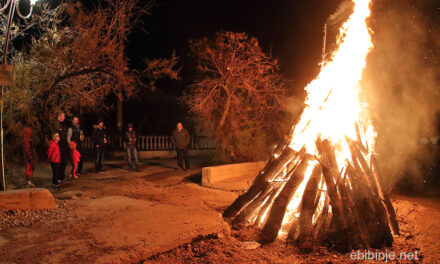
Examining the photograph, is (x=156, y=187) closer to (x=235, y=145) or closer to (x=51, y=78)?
(x=235, y=145)

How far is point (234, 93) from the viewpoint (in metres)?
12.3

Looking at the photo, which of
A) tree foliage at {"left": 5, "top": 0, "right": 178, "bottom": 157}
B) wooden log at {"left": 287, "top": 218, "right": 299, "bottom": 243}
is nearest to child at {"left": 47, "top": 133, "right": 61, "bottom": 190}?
tree foliage at {"left": 5, "top": 0, "right": 178, "bottom": 157}

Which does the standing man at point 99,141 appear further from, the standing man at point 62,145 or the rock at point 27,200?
the rock at point 27,200

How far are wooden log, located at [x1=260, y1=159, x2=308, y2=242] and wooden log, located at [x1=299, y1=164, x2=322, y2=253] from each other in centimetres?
19

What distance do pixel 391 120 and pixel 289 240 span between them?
6.38m

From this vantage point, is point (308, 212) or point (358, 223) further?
point (308, 212)

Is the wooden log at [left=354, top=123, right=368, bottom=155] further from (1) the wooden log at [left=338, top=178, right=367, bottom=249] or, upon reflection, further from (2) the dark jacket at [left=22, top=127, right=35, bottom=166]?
(2) the dark jacket at [left=22, top=127, right=35, bottom=166]

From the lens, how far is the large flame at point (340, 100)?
5297 millimetres

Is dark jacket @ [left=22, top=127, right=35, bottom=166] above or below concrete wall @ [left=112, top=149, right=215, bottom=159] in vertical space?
above

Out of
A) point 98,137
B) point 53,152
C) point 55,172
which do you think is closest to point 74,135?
point 98,137

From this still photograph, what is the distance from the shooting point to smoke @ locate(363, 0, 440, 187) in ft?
29.0

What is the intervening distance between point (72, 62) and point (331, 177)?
327 inches

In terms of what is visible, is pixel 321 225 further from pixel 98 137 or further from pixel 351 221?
pixel 98 137

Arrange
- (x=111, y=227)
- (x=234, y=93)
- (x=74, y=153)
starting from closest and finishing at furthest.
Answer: (x=111, y=227) < (x=74, y=153) < (x=234, y=93)
